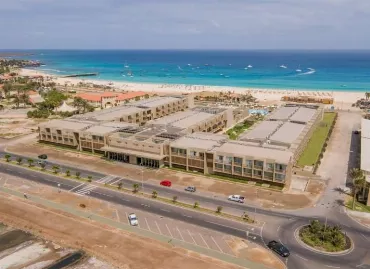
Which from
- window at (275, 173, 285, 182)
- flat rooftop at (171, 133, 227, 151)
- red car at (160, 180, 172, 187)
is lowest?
red car at (160, 180, 172, 187)

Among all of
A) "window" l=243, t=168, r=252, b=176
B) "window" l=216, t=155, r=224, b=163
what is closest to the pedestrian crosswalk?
"window" l=216, t=155, r=224, b=163

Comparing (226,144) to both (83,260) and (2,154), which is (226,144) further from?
(2,154)

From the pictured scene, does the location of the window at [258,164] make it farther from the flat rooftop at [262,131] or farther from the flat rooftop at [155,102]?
the flat rooftop at [155,102]

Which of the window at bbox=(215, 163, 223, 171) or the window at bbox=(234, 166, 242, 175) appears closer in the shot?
the window at bbox=(234, 166, 242, 175)

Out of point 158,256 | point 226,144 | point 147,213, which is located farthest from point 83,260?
point 226,144

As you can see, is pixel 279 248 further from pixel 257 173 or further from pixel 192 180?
pixel 192 180

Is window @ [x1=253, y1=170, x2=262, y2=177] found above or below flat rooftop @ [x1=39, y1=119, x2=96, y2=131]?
below

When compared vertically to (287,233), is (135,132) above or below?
above

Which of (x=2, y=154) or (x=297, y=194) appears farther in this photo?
(x=2, y=154)

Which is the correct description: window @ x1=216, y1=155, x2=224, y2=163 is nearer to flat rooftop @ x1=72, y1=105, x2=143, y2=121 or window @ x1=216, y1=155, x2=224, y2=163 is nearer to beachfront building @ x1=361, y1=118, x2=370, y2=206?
beachfront building @ x1=361, y1=118, x2=370, y2=206
